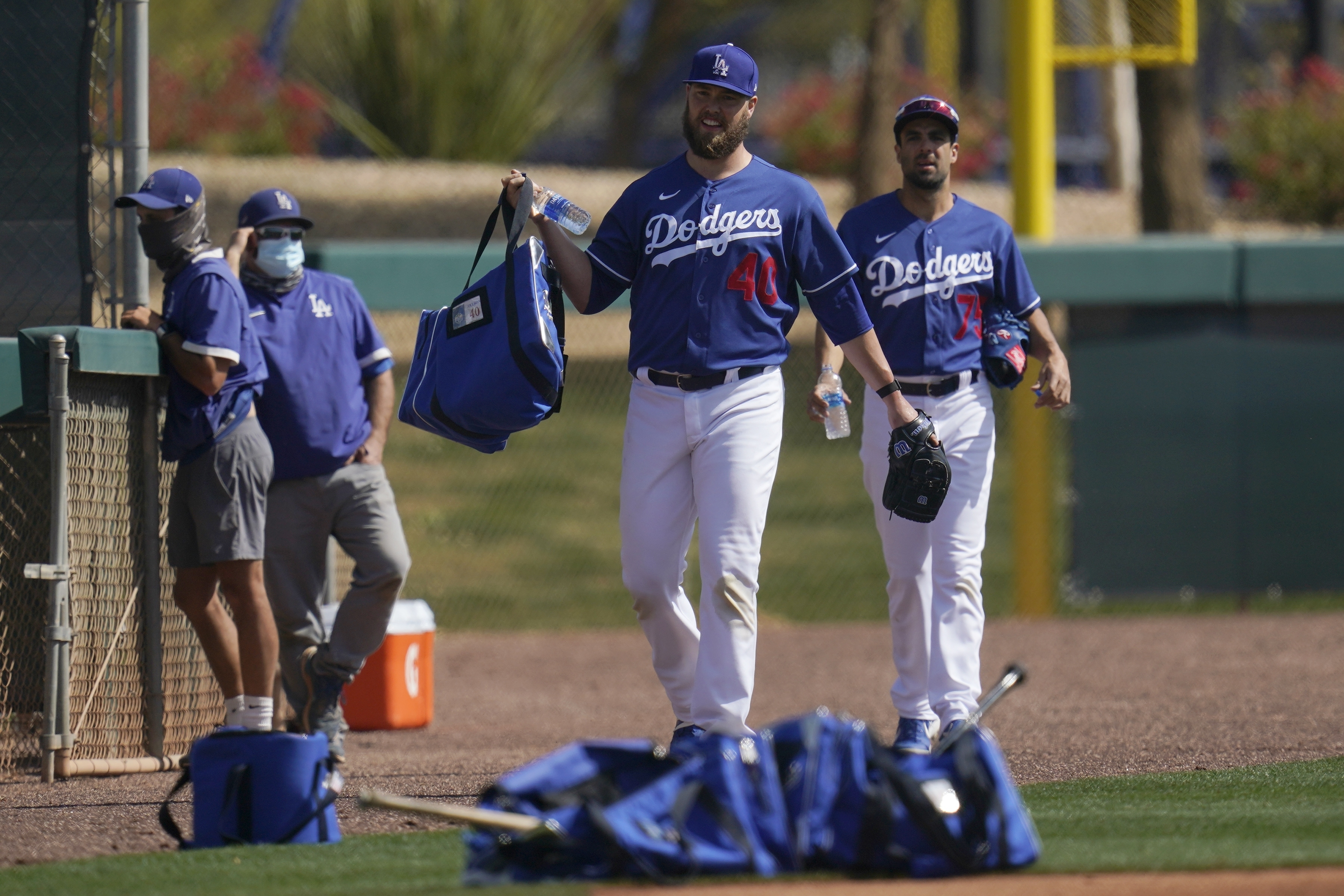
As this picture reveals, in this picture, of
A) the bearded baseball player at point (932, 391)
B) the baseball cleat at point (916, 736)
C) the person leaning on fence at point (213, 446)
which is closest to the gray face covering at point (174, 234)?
the person leaning on fence at point (213, 446)

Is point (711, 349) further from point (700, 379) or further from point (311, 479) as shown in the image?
point (311, 479)

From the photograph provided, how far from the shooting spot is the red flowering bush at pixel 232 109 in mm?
→ 15320

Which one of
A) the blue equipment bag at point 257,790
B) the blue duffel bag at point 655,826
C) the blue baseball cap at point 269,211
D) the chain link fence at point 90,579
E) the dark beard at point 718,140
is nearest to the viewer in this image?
the blue duffel bag at point 655,826

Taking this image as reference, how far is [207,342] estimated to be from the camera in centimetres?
548

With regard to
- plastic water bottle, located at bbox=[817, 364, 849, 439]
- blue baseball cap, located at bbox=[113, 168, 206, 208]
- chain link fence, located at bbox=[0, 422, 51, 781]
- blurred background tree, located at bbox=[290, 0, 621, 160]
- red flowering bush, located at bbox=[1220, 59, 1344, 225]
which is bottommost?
chain link fence, located at bbox=[0, 422, 51, 781]

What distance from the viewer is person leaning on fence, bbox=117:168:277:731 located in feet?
18.1

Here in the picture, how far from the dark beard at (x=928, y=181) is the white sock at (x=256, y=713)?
2.76 meters

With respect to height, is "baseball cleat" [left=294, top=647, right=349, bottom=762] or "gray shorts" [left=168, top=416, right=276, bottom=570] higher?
"gray shorts" [left=168, top=416, right=276, bottom=570]

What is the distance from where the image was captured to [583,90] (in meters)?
16.6

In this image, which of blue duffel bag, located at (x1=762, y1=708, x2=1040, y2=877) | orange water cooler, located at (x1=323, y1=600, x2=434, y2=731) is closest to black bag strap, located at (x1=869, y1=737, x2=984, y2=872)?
blue duffel bag, located at (x1=762, y1=708, x2=1040, y2=877)

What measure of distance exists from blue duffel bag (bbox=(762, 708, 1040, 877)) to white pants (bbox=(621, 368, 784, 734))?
97cm

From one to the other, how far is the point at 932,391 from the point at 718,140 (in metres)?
1.15

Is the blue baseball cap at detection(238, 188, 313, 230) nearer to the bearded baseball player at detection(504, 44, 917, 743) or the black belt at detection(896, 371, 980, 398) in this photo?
the bearded baseball player at detection(504, 44, 917, 743)

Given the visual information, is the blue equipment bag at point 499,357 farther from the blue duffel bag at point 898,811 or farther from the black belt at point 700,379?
the blue duffel bag at point 898,811
